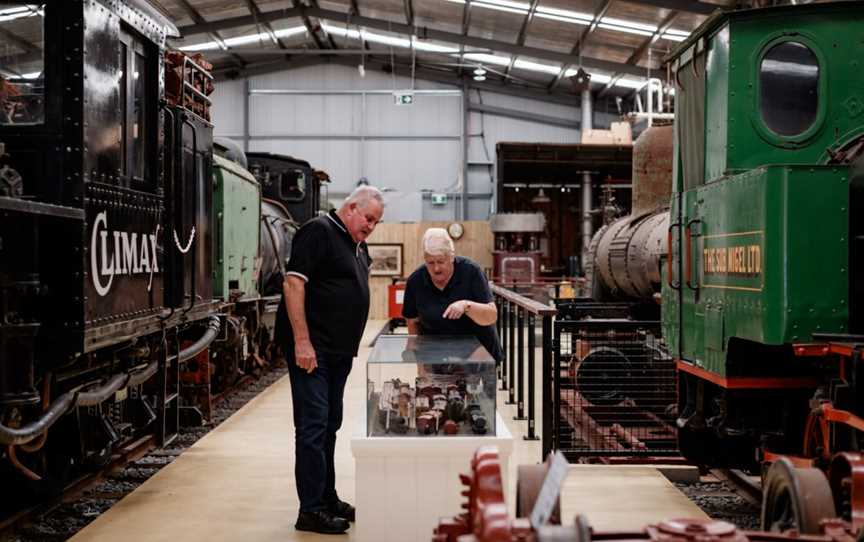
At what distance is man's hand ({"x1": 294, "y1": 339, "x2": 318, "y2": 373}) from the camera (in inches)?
209

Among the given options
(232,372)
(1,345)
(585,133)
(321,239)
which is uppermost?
(585,133)

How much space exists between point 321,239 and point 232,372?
267 inches

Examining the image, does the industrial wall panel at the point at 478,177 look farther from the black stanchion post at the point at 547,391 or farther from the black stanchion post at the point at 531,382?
the black stanchion post at the point at 547,391

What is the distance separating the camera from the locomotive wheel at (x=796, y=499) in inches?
125

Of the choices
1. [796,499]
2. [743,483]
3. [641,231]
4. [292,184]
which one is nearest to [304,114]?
[292,184]

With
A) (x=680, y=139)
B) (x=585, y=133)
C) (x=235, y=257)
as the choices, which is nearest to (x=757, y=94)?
(x=680, y=139)

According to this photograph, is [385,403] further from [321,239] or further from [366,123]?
[366,123]

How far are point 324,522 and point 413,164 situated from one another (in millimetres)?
27762

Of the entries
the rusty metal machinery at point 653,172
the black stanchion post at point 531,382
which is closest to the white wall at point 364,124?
the rusty metal machinery at point 653,172

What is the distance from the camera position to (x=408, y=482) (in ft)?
15.6

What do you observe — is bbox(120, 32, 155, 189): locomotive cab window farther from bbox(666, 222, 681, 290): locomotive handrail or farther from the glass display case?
bbox(666, 222, 681, 290): locomotive handrail

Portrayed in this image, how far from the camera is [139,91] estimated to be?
670 centimetres

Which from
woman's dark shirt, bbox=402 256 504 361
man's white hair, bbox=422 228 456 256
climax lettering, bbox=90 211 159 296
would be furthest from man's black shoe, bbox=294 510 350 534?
climax lettering, bbox=90 211 159 296

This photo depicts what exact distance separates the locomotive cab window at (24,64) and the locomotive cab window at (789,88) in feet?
13.0
